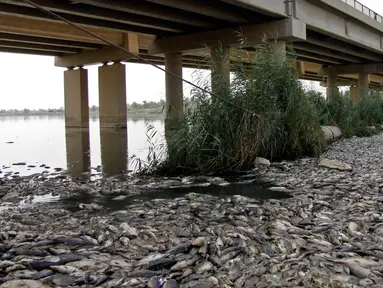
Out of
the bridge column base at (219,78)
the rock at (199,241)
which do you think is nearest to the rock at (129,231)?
the rock at (199,241)

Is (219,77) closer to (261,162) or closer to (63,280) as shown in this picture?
(261,162)

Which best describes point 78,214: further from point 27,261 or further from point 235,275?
point 235,275

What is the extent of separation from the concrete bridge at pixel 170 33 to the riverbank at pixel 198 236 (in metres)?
3.92

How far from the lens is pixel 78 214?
563cm

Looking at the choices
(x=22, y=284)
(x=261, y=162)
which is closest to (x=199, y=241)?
(x=22, y=284)

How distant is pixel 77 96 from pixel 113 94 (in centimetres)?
429

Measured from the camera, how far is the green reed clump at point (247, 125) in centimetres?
899

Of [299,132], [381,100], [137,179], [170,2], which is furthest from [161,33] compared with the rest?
[137,179]

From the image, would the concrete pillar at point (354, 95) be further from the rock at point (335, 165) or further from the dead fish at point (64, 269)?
the dead fish at point (64, 269)

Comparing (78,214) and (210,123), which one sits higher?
(210,123)

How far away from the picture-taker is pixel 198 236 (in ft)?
14.4

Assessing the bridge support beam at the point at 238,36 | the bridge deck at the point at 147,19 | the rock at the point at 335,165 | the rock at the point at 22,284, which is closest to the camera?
the rock at the point at 22,284

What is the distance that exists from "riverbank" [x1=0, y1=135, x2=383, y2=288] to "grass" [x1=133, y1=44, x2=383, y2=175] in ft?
5.20

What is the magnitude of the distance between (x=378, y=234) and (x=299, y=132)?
6.41 m
